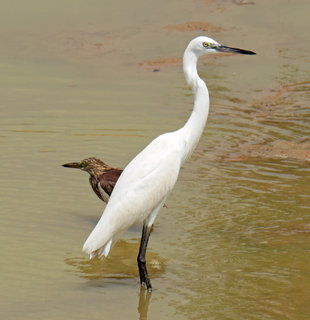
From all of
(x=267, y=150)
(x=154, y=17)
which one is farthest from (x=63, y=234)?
(x=154, y=17)

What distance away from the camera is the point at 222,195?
26.7 ft

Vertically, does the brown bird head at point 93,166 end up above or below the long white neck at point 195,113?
below

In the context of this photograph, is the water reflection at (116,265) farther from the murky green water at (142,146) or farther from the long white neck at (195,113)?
the long white neck at (195,113)

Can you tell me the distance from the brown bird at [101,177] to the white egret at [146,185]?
1.09 metres

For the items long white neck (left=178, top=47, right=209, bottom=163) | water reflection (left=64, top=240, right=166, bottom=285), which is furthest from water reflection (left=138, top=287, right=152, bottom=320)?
long white neck (left=178, top=47, right=209, bottom=163)

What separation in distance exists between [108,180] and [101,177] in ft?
0.62

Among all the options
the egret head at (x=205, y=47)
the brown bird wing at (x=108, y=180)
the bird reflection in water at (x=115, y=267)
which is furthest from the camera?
the brown bird wing at (x=108, y=180)

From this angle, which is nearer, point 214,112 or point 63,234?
point 63,234

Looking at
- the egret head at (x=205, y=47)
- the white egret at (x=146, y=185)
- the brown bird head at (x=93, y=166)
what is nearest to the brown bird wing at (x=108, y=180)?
the brown bird head at (x=93, y=166)

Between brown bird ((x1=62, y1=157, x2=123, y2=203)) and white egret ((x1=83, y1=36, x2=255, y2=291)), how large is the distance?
3.59 feet

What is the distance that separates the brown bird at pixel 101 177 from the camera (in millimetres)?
7098

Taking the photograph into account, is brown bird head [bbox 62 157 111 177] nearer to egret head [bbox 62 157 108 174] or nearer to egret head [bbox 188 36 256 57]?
egret head [bbox 62 157 108 174]

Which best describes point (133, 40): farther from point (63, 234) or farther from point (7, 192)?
point (63, 234)

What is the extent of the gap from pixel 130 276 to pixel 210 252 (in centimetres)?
86
